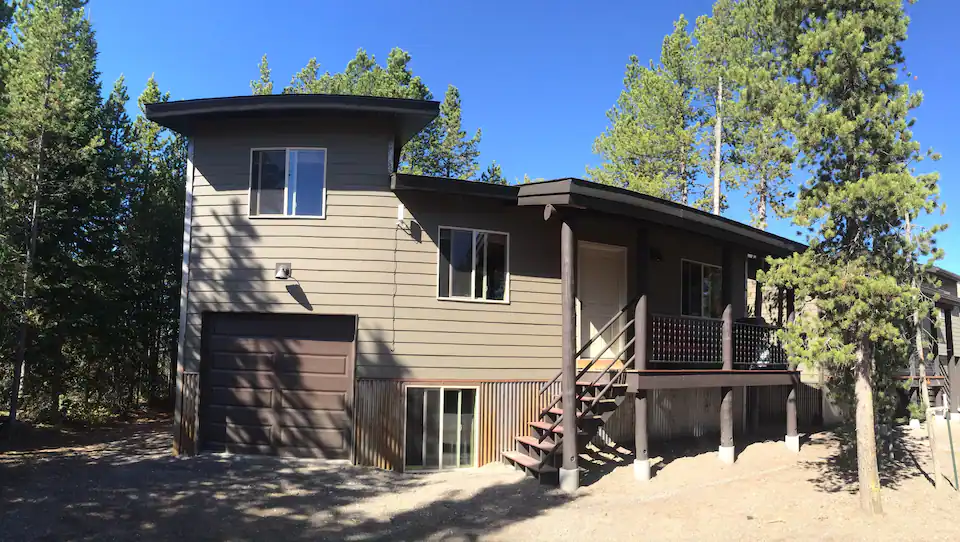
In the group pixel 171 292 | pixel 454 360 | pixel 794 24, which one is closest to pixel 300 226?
pixel 454 360

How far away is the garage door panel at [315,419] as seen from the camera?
8.99 metres

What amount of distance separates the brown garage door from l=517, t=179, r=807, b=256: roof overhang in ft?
11.4

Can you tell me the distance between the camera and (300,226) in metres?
9.10

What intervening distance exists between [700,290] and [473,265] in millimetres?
5508

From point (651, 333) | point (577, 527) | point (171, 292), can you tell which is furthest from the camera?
point (171, 292)

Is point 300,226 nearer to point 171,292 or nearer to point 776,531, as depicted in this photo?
point 776,531

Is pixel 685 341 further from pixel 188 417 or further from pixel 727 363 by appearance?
pixel 188 417

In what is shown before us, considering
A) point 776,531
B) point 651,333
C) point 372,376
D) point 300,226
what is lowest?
point 776,531

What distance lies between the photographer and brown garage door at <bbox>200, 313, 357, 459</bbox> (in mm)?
9000

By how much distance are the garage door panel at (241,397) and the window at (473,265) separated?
121 inches

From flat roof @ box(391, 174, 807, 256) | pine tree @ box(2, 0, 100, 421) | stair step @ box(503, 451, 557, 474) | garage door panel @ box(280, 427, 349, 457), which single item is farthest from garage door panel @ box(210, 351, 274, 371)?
pine tree @ box(2, 0, 100, 421)

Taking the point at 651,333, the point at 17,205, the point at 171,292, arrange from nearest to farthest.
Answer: the point at 651,333 < the point at 17,205 < the point at 171,292

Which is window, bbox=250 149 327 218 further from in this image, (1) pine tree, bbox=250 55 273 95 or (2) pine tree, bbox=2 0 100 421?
(1) pine tree, bbox=250 55 273 95

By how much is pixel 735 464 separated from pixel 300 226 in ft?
26.1
